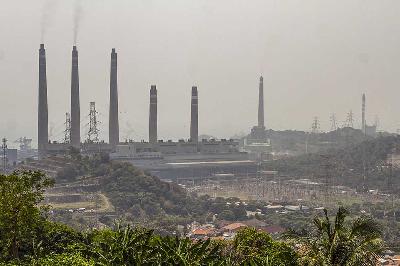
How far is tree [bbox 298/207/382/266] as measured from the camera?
551 inches

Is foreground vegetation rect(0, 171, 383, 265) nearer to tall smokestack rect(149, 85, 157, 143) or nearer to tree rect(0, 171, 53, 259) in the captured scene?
tree rect(0, 171, 53, 259)

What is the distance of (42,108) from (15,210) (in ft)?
321

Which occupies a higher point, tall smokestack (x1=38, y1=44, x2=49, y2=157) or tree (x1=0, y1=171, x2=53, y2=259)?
tall smokestack (x1=38, y1=44, x2=49, y2=157)

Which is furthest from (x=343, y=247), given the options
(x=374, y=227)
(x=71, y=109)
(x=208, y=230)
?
(x=71, y=109)

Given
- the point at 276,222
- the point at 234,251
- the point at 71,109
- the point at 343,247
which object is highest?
the point at 71,109

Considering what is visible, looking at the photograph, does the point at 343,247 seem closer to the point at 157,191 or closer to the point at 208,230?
the point at 208,230

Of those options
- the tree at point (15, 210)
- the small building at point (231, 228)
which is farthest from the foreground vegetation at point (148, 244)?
the small building at point (231, 228)

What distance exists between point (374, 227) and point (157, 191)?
77449mm

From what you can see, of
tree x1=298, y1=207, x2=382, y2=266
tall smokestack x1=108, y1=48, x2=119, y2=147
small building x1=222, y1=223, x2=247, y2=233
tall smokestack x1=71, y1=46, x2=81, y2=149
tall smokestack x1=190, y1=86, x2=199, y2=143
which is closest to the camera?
tree x1=298, y1=207, x2=382, y2=266

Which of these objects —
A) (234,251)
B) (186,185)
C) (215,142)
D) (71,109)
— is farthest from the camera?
(215,142)

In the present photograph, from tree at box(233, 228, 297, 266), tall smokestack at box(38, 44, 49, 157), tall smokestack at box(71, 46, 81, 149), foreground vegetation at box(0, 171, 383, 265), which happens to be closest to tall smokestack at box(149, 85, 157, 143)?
tall smokestack at box(71, 46, 81, 149)

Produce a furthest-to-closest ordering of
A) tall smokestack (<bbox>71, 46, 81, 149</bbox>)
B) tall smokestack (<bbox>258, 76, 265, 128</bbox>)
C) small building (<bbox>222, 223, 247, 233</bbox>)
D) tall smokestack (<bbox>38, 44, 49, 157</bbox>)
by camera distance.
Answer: tall smokestack (<bbox>258, 76, 265, 128</bbox>) < tall smokestack (<bbox>71, 46, 81, 149</bbox>) < tall smokestack (<bbox>38, 44, 49, 157</bbox>) < small building (<bbox>222, 223, 247, 233</bbox>)

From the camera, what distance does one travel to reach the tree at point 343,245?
14.0 metres

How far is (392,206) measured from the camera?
90.2m
